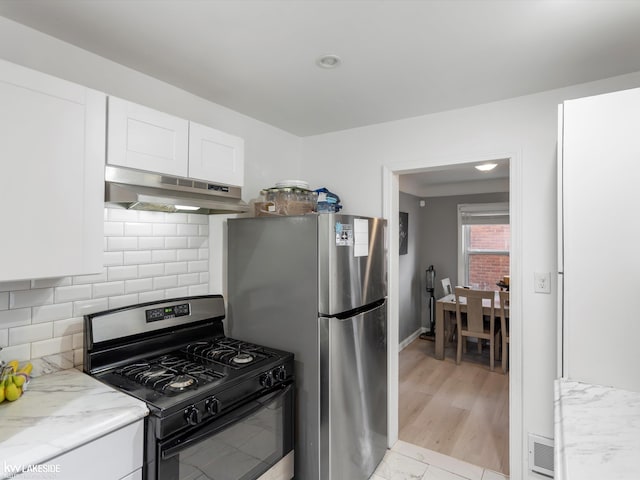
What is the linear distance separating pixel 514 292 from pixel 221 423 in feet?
5.90

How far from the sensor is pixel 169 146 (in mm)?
1631

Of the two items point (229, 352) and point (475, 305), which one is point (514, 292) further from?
point (475, 305)

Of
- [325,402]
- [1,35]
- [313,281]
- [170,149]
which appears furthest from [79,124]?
[325,402]

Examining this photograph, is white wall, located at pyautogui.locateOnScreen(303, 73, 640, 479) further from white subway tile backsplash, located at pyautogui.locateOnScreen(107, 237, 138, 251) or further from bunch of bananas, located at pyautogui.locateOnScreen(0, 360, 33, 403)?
bunch of bananas, located at pyautogui.locateOnScreen(0, 360, 33, 403)

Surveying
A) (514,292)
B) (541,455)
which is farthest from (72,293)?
(541,455)

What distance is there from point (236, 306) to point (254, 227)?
1.76ft

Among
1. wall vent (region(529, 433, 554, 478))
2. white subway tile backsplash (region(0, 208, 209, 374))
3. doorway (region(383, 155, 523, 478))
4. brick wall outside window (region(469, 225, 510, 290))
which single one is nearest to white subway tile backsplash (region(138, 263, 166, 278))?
white subway tile backsplash (region(0, 208, 209, 374))

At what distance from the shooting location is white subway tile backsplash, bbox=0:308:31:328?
4.66ft

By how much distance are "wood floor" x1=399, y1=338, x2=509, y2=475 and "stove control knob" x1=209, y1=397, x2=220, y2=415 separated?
1.86 metres

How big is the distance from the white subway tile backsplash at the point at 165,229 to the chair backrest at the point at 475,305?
344cm

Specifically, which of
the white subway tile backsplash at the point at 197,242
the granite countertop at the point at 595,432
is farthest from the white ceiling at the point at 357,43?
the granite countertop at the point at 595,432

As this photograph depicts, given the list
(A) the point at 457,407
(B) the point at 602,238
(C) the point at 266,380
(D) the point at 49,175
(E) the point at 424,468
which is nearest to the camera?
(D) the point at 49,175

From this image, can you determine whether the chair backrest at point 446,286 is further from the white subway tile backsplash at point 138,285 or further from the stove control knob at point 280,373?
the white subway tile backsplash at point 138,285

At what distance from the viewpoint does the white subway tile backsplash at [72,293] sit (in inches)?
61.8
